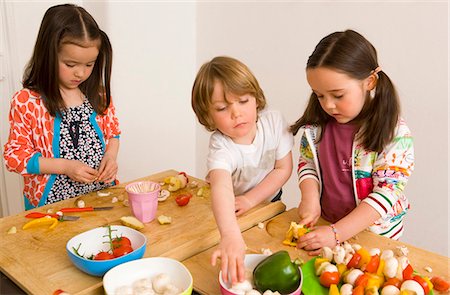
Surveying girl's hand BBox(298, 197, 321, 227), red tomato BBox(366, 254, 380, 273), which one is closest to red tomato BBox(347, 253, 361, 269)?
red tomato BBox(366, 254, 380, 273)

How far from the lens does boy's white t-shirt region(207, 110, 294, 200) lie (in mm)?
1322

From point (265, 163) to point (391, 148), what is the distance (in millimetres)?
374

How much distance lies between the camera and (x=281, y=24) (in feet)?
8.02

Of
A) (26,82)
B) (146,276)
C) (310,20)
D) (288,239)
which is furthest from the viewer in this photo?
(310,20)

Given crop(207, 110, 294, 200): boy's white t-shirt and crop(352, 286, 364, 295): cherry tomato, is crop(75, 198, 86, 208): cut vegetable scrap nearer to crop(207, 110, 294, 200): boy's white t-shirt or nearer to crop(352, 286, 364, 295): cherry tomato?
crop(207, 110, 294, 200): boy's white t-shirt

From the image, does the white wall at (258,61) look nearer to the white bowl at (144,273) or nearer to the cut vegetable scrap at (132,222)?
the cut vegetable scrap at (132,222)

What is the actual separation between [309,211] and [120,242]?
19.9 inches

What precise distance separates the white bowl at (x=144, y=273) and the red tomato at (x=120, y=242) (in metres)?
0.10

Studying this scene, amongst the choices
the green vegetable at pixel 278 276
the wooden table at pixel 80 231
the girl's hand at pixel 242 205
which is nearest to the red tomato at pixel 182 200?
the wooden table at pixel 80 231

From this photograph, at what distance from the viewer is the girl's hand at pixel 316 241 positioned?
1.05 m

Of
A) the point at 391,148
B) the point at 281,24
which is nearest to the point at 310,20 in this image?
the point at 281,24

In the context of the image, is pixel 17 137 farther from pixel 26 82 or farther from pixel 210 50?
pixel 210 50

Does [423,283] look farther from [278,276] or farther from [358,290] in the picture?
[278,276]

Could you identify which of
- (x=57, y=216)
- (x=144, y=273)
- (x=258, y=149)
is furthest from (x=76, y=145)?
(x=144, y=273)
